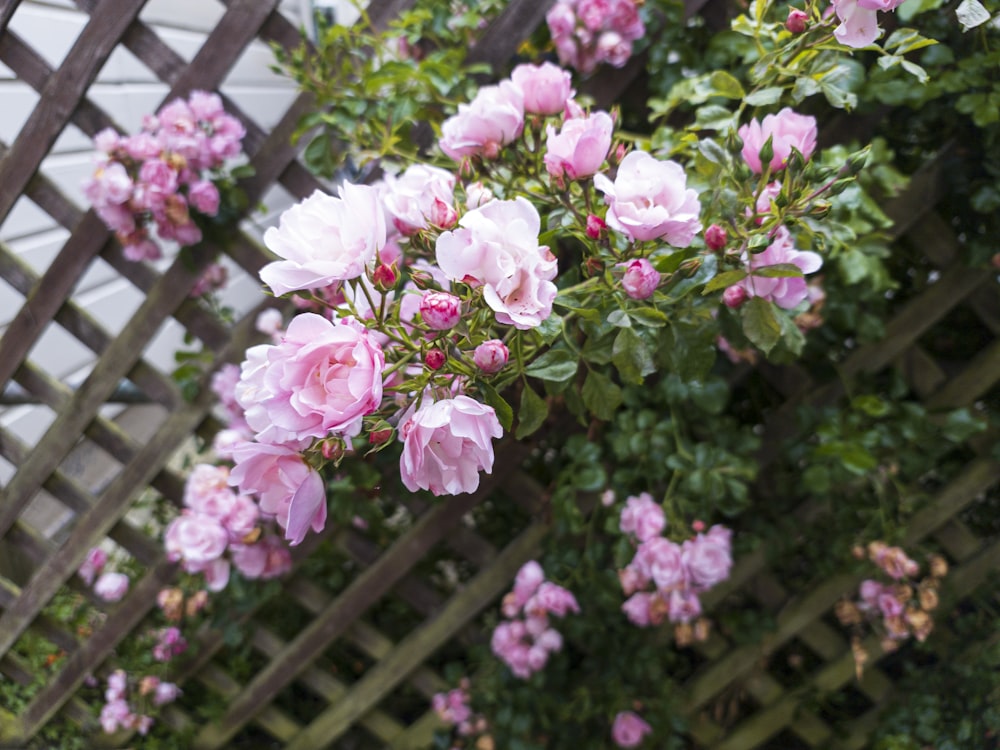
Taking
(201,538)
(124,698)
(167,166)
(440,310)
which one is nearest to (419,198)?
(440,310)

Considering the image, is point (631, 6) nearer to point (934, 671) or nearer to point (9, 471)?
point (934, 671)

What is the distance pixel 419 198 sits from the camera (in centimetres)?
55

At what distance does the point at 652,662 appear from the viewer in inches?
50.0

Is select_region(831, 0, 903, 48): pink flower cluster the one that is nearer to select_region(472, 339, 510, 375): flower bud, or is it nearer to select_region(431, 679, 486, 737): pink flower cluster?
select_region(472, 339, 510, 375): flower bud

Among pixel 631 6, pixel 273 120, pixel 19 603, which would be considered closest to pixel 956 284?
pixel 631 6

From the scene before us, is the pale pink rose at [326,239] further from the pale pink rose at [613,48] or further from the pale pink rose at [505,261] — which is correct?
the pale pink rose at [613,48]

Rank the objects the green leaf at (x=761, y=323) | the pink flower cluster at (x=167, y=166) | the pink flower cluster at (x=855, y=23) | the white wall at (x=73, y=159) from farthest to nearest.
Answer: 1. the white wall at (x=73, y=159)
2. the pink flower cluster at (x=167, y=166)
3. the green leaf at (x=761, y=323)
4. the pink flower cluster at (x=855, y=23)

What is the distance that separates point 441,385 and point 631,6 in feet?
2.50

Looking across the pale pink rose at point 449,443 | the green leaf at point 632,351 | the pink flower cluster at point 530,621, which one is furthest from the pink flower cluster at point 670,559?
the pale pink rose at point 449,443

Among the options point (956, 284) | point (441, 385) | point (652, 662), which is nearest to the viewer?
point (441, 385)

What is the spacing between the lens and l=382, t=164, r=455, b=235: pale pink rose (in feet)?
1.72

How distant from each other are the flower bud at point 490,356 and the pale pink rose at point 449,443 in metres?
0.03

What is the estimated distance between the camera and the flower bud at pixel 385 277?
46 centimetres

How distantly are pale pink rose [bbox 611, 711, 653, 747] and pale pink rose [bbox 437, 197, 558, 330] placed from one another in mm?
1040
